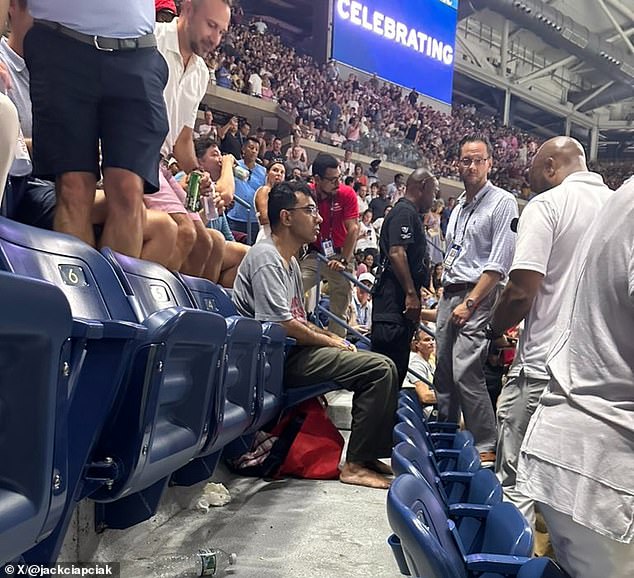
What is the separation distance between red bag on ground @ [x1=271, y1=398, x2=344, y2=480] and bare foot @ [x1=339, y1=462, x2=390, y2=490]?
0.20 feet

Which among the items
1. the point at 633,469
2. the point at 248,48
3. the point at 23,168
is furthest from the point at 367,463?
the point at 248,48

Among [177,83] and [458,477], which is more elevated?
[177,83]

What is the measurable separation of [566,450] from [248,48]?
32.7ft

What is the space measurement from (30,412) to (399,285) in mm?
2199

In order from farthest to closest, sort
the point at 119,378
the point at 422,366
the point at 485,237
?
the point at 422,366 < the point at 485,237 < the point at 119,378

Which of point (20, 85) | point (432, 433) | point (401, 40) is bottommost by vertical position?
point (432, 433)

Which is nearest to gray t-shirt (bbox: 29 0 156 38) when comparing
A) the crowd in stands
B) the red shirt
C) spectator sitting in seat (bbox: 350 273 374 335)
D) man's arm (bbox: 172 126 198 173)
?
man's arm (bbox: 172 126 198 173)

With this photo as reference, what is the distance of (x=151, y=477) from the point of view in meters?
1.11

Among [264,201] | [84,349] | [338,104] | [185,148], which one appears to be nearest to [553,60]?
[338,104]

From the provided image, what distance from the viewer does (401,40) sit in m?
11.7

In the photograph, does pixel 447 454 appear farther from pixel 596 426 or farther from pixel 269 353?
pixel 596 426

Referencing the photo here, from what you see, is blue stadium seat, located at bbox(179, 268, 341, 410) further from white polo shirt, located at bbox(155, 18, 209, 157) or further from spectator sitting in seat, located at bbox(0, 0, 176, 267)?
white polo shirt, located at bbox(155, 18, 209, 157)

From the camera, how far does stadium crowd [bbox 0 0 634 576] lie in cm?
80

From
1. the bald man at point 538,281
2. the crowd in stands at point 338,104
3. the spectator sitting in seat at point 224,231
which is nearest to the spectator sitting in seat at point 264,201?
the spectator sitting in seat at point 224,231
